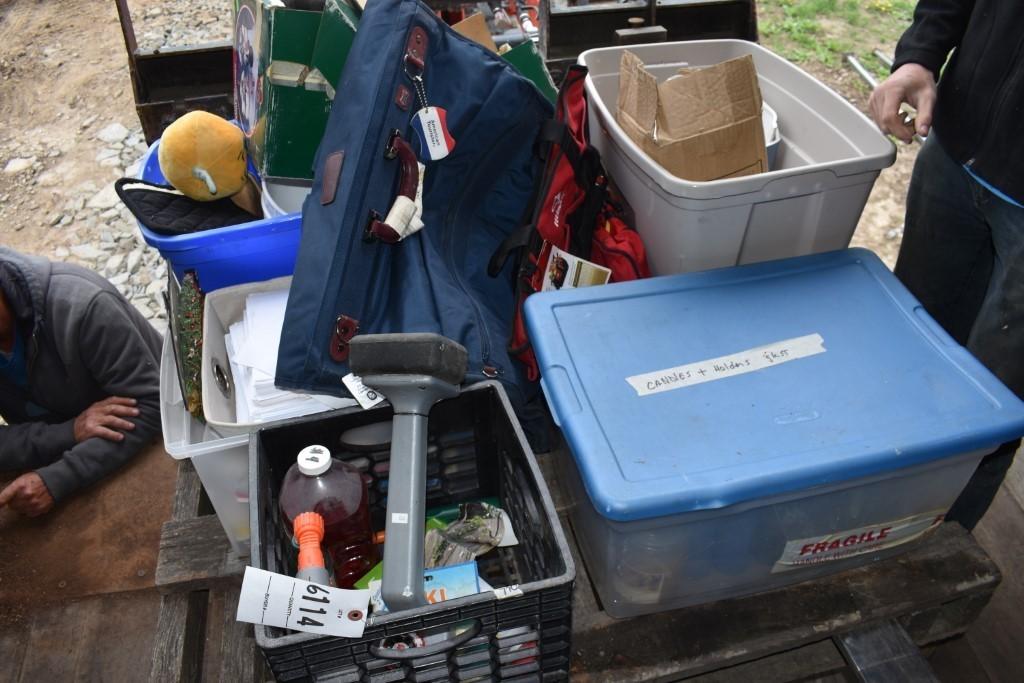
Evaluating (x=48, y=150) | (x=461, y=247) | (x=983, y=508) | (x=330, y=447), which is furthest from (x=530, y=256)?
(x=48, y=150)

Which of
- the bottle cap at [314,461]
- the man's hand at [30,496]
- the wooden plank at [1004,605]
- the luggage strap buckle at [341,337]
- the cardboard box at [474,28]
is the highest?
the cardboard box at [474,28]

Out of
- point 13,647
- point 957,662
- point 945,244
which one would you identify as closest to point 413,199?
point 945,244

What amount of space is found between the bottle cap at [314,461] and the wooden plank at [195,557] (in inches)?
12.6

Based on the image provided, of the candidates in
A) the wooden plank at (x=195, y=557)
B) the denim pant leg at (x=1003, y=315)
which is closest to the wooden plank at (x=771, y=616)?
the denim pant leg at (x=1003, y=315)

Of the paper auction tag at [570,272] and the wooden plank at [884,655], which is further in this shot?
the paper auction tag at [570,272]

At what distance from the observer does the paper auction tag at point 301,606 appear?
0.74 m

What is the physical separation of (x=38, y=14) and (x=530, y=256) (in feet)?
17.0

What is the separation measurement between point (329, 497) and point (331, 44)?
825mm

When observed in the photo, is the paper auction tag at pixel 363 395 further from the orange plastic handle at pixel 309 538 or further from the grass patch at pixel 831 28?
the grass patch at pixel 831 28

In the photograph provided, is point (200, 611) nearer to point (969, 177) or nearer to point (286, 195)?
point (286, 195)

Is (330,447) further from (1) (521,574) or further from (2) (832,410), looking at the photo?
(2) (832,410)

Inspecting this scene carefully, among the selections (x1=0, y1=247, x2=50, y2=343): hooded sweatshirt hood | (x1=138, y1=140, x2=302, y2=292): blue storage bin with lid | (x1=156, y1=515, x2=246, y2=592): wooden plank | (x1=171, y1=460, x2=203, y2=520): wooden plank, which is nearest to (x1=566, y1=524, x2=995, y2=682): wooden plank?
(x1=156, y1=515, x2=246, y2=592): wooden plank

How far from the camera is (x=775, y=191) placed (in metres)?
1.13

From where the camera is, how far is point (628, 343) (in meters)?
1.00
